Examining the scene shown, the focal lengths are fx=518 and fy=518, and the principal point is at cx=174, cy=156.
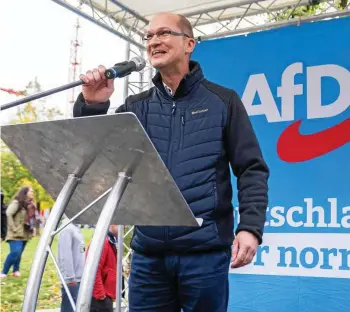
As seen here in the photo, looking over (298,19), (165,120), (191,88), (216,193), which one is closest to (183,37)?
(191,88)

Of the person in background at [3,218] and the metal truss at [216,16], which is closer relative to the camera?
the metal truss at [216,16]

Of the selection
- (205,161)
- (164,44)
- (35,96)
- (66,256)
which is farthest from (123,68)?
(66,256)

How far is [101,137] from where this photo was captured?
121 centimetres

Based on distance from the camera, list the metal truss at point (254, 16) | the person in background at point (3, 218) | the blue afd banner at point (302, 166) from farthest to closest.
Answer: the person in background at point (3, 218)
the metal truss at point (254, 16)
the blue afd banner at point (302, 166)

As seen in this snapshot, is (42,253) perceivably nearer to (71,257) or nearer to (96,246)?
(96,246)

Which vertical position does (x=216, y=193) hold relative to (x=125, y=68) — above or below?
below

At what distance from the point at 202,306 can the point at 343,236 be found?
2.40 metres

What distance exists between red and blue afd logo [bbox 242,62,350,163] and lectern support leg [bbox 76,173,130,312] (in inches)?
116

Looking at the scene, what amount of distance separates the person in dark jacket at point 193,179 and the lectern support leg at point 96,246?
1.25ft

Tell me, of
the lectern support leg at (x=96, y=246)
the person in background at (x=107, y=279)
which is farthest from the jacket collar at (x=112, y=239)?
the lectern support leg at (x=96, y=246)

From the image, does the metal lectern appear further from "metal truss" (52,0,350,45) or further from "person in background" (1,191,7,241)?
"person in background" (1,191,7,241)

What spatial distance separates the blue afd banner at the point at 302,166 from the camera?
380 centimetres

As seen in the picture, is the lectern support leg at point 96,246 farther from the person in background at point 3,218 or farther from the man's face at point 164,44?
the person in background at point 3,218

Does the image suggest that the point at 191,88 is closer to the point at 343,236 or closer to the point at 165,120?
the point at 165,120
